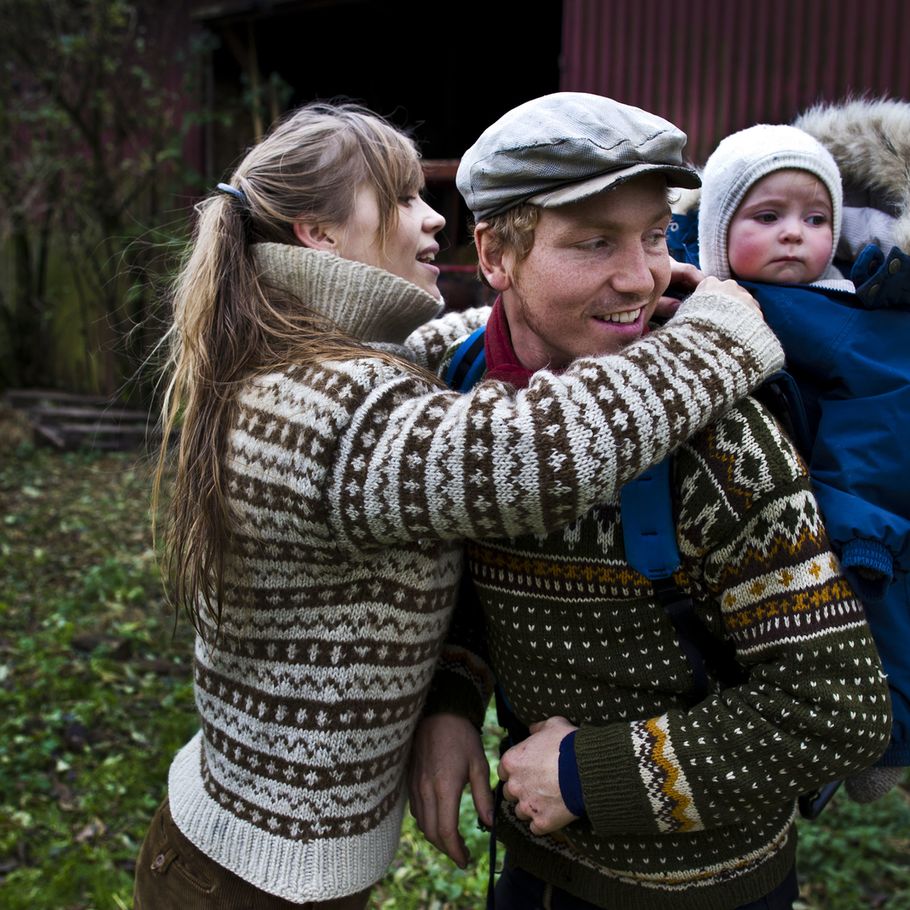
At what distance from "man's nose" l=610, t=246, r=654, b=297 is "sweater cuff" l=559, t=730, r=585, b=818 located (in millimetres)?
746

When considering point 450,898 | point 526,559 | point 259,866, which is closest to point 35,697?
point 450,898

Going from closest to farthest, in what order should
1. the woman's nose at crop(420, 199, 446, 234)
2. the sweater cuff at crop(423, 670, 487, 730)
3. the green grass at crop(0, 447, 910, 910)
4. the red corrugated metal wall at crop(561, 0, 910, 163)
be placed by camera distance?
the sweater cuff at crop(423, 670, 487, 730) < the woman's nose at crop(420, 199, 446, 234) < the green grass at crop(0, 447, 910, 910) < the red corrugated metal wall at crop(561, 0, 910, 163)

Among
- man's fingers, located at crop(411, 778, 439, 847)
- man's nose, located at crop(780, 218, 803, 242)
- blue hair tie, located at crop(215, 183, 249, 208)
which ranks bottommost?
man's fingers, located at crop(411, 778, 439, 847)

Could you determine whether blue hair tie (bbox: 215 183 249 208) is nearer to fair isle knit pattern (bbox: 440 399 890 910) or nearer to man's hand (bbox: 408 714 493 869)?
fair isle knit pattern (bbox: 440 399 890 910)

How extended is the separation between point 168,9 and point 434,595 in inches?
420

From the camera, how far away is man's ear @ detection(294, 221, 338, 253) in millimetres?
1921

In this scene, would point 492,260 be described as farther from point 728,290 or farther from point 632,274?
point 728,290

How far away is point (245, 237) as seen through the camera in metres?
1.90

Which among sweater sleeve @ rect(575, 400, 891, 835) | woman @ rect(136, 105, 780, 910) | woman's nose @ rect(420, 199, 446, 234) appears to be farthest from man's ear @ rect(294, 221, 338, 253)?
sweater sleeve @ rect(575, 400, 891, 835)

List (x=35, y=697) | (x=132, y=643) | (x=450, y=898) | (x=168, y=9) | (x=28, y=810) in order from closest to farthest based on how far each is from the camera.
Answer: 1. (x=450, y=898)
2. (x=28, y=810)
3. (x=35, y=697)
4. (x=132, y=643)
5. (x=168, y=9)

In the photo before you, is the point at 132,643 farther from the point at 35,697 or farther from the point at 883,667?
the point at 883,667

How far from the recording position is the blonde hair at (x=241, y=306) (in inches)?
66.9

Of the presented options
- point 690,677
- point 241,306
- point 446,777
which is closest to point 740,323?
point 690,677

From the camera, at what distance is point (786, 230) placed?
1771mm
